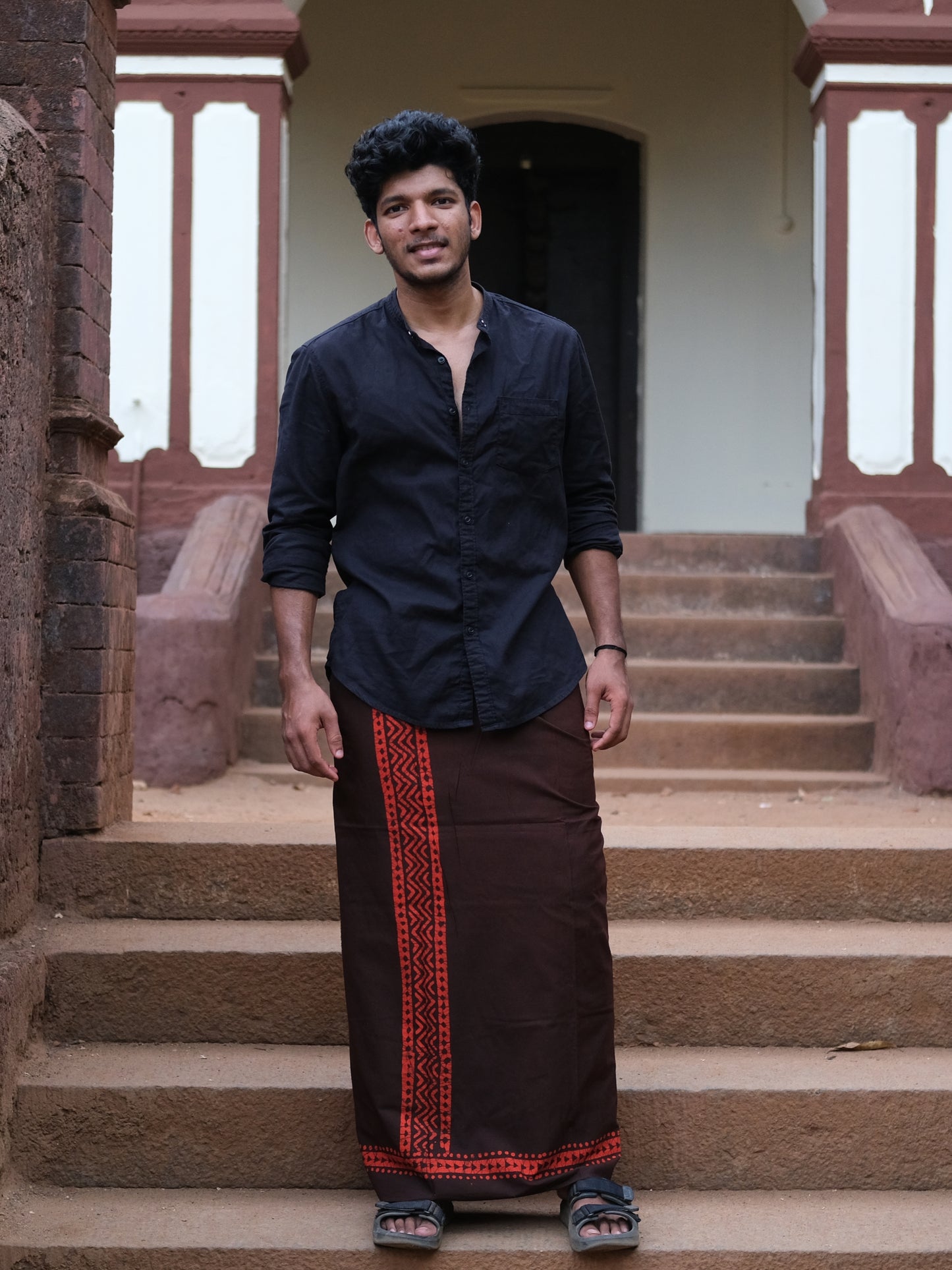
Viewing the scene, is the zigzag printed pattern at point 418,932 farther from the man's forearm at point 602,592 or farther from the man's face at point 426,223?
the man's face at point 426,223

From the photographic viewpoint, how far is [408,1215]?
2746mm

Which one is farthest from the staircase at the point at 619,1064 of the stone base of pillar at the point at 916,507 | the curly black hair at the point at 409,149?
the stone base of pillar at the point at 916,507

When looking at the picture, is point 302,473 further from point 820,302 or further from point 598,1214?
point 820,302

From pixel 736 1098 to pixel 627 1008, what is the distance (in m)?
0.36

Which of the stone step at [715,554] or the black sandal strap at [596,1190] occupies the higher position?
the stone step at [715,554]

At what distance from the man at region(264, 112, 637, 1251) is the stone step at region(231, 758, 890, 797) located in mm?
2677

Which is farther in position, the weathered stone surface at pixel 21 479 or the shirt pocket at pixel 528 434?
the weathered stone surface at pixel 21 479

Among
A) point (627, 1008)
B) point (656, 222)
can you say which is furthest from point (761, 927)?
point (656, 222)

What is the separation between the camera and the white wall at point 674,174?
885 centimetres

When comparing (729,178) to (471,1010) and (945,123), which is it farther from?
(471,1010)

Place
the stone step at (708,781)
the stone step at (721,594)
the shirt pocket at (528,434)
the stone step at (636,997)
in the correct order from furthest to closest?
1. the stone step at (721,594)
2. the stone step at (708,781)
3. the stone step at (636,997)
4. the shirt pocket at (528,434)

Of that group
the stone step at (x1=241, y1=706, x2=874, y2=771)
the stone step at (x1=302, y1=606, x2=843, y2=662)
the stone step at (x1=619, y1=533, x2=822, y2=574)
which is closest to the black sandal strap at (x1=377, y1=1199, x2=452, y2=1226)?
the stone step at (x1=241, y1=706, x2=874, y2=771)

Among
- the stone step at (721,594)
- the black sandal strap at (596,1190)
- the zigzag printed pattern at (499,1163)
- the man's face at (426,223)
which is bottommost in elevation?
the black sandal strap at (596,1190)

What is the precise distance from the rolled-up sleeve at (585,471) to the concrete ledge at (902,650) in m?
2.76
